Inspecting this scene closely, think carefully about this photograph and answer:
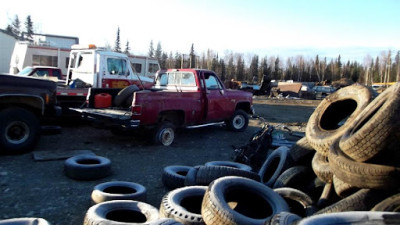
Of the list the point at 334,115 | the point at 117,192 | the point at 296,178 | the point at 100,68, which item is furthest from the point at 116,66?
the point at 296,178

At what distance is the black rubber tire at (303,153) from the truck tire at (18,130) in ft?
17.7

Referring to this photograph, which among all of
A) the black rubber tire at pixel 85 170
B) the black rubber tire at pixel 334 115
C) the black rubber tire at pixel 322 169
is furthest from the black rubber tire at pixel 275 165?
the black rubber tire at pixel 85 170

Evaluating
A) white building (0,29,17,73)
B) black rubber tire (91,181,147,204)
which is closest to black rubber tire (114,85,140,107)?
black rubber tire (91,181,147,204)

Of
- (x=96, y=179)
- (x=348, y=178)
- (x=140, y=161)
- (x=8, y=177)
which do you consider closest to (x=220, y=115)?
(x=140, y=161)

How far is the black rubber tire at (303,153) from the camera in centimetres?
541

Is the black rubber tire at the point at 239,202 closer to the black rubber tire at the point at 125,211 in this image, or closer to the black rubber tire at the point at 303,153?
the black rubber tire at the point at 125,211

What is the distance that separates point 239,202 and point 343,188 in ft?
3.98

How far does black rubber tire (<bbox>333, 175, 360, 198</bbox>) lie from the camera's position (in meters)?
3.91

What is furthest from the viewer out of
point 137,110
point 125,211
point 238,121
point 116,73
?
point 116,73

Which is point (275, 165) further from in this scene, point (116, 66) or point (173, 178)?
point (116, 66)

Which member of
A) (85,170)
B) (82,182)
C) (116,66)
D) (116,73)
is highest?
(116,66)

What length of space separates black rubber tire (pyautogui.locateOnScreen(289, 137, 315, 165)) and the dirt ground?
2.20 m

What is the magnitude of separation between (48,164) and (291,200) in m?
4.73

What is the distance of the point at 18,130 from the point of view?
285 inches
